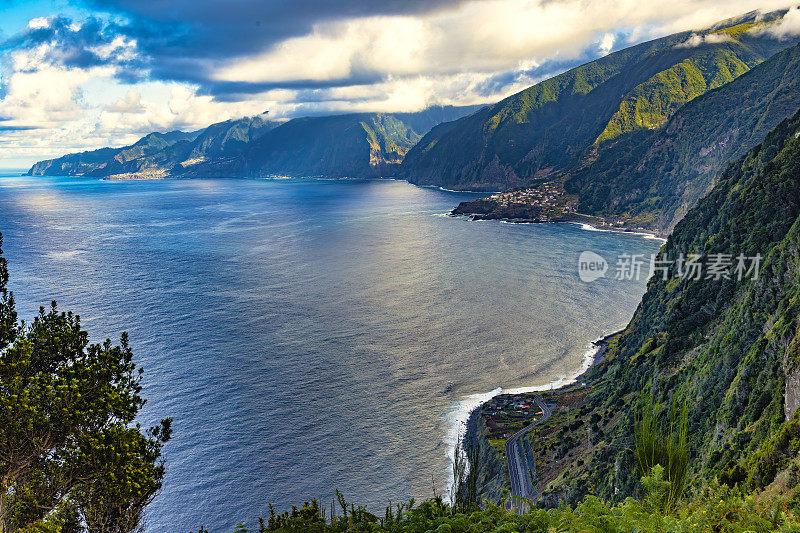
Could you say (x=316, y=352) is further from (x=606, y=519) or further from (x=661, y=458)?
(x=661, y=458)

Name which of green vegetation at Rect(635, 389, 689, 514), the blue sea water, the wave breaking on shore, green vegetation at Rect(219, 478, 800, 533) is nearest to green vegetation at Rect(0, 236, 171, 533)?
green vegetation at Rect(219, 478, 800, 533)

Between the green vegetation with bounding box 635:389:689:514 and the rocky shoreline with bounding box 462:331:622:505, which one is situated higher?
the green vegetation with bounding box 635:389:689:514

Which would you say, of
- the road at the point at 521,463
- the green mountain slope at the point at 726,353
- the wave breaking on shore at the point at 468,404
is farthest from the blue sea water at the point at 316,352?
the green mountain slope at the point at 726,353

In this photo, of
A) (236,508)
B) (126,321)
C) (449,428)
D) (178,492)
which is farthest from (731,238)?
(126,321)

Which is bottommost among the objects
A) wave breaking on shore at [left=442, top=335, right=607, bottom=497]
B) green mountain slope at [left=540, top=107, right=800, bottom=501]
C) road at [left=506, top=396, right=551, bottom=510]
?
road at [left=506, top=396, right=551, bottom=510]

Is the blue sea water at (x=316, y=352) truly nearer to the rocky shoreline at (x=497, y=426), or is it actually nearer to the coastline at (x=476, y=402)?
the coastline at (x=476, y=402)

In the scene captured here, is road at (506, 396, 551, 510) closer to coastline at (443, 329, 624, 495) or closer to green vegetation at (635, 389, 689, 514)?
coastline at (443, 329, 624, 495)
